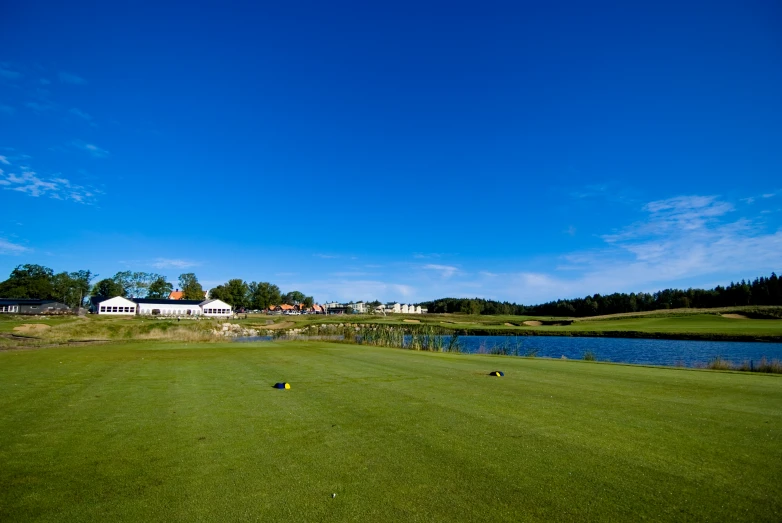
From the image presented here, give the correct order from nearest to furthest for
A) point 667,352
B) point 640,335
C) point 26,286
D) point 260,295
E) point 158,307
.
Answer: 1. point 667,352
2. point 640,335
3. point 158,307
4. point 26,286
5. point 260,295

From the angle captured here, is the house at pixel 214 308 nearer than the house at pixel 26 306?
No

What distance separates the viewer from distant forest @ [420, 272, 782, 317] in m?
90.4

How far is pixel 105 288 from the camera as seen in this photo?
118062 millimetres

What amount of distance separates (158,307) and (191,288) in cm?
3708

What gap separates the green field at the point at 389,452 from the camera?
4.12m

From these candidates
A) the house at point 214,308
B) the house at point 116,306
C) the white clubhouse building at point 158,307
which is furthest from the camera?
the house at point 214,308

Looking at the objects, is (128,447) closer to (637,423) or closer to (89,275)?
(637,423)

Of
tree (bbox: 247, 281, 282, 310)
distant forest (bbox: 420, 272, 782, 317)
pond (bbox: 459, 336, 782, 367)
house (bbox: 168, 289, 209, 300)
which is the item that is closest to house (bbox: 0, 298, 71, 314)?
house (bbox: 168, 289, 209, 300)

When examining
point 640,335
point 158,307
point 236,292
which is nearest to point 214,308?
point 158,307

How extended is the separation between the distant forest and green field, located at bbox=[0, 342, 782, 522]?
102013 millimetres

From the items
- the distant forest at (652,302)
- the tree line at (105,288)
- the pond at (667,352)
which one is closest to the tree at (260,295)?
the tree line at (105,288)

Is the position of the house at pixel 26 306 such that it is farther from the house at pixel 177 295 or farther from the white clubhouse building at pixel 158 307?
the house at pixel 177 295

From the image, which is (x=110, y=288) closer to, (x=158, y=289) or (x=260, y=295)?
(x=158, y=289)

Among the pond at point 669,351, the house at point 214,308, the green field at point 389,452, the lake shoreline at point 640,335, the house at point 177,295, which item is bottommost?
the pond at point 669,351
